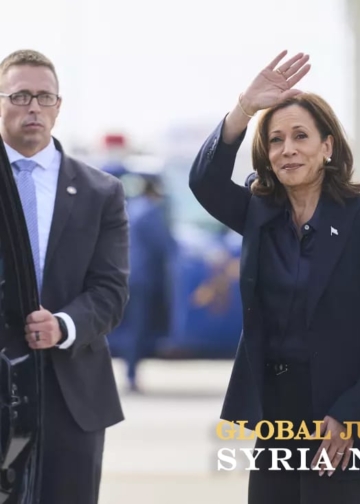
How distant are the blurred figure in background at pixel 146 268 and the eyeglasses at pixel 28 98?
7775 mm

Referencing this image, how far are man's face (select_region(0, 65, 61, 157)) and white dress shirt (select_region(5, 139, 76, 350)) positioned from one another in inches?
1.0

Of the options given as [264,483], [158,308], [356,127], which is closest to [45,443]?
[264,483]

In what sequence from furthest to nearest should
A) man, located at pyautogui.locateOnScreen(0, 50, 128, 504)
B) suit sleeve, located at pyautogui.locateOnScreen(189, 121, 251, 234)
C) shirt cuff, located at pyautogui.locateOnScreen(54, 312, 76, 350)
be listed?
man, located at pyautogui.locateOnScreen(0, 50, 128, 504)
shirt cuff, located at pyautogui.locateOnScreen(54, 312, 76, 350)
suit sleeve, located at pyautogui.locateOnScreen(189, 121, 251, 234)

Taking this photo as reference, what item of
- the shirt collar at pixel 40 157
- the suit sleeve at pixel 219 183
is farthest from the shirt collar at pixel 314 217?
Result: the shirt collar at pixel 40 157

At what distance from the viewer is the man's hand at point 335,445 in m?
3.98

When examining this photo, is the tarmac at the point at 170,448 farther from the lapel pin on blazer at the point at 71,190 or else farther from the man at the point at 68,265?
the lapel pin on blazer at the point at 71,190

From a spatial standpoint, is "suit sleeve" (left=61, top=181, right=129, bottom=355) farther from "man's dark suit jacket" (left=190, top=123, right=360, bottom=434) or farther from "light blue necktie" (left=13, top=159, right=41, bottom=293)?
"man's dark suit jacket" (left=190, top=123, right=360, bottom=434)

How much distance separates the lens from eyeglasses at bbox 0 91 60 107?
15.1 feet

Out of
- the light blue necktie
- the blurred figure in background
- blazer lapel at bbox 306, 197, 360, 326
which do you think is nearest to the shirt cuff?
the light blue necktie

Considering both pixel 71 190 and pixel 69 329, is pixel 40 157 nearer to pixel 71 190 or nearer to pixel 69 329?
pixel 71 190

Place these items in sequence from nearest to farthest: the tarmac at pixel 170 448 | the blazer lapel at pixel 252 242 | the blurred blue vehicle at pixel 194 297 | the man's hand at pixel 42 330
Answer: the man's hand at pixel 42 330, the blazer lapel at pixel 252 242, the tarmac at pixel 170 448, the blurred blue vehicle at pixel 194 297

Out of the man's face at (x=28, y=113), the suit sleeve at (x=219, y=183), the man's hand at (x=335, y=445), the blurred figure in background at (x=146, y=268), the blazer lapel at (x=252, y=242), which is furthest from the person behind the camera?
the blurred figure in background at (x=146, y=268)

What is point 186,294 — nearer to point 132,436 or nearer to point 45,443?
point 132,436

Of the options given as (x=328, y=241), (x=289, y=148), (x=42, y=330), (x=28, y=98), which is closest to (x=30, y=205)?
(x=28, y=98)
